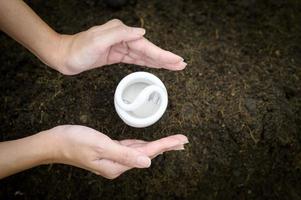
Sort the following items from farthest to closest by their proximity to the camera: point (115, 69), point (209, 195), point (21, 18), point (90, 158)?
1. point (115, 69)
2. point (209, 195)
3. point (21, 18)
4. point (90, 158)

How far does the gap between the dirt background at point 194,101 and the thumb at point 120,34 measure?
0.36 metres

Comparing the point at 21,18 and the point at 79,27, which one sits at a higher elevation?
the point at 21,18

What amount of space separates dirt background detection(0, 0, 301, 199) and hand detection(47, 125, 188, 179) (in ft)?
0.93

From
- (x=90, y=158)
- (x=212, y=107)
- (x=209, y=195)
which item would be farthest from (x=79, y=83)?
(x=209, y=195)

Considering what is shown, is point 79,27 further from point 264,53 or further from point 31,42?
point 264,53

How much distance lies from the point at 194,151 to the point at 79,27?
781mm

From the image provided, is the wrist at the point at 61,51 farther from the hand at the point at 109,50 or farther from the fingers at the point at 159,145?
the fingers at the point at 159,145

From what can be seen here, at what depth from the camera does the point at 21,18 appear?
55.2 inches

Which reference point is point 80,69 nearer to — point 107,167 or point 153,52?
point 153,52

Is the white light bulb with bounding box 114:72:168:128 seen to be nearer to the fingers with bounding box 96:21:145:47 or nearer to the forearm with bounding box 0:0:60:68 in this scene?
the fingers with bounding box 96:21:145:47

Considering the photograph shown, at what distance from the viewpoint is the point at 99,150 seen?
1256 mm

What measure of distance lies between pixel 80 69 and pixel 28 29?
0.81ft

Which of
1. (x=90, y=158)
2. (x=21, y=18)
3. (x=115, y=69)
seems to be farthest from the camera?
(x=115, y=69)

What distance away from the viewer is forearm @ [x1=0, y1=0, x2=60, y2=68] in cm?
139
